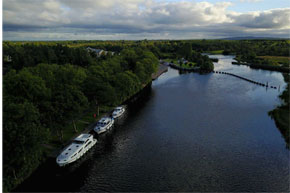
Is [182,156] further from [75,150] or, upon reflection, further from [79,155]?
[75,150]

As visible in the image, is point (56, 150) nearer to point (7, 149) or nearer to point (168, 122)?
point (7, 149)

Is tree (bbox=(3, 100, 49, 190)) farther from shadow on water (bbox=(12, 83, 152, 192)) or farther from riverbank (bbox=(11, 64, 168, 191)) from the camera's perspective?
riverbank (bbox=(11, 64, 168, 191))

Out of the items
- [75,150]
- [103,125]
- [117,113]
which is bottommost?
[75,150]

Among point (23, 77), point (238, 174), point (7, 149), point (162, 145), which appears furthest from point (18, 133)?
point (238, 174)

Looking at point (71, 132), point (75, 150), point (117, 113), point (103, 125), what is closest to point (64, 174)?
point (75, 150)

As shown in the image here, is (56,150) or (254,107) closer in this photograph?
(56,150)

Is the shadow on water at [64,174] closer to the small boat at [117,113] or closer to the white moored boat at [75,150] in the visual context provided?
the white moored boat at [75,150]
